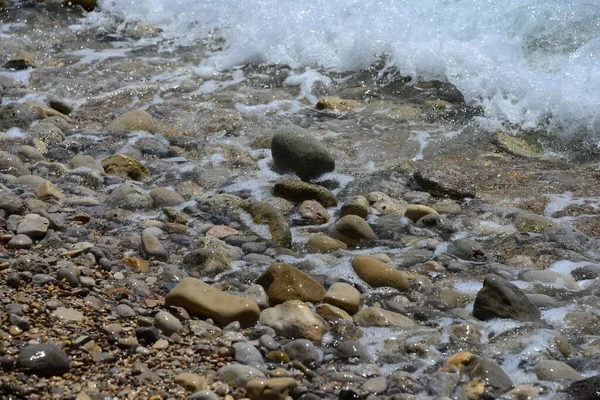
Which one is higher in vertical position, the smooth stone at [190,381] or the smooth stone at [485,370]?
the smooth stone at [485,370]

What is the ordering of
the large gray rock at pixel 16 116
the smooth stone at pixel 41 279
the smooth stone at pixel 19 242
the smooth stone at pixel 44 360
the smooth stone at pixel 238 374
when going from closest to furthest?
the smooth stone at pixel 44 360, the smooth stone at pixel 238 374, the smooth stone at pixel 41 279, the smooth stone at pixel 19 242, the large gray rock at pixel 16 116

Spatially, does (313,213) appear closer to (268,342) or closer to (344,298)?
(344,298)

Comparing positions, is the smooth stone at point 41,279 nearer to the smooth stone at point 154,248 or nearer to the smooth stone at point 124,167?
the smooth stone at point 154,248

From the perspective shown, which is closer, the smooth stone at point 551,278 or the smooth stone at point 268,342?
the smooth stone at point 268,342

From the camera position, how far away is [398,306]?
133 inches

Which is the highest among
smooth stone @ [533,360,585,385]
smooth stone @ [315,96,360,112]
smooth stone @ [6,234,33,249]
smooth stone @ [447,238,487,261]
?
smooth stone @ [533,360,585,385]

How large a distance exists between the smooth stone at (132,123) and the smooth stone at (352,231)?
2.09 meters

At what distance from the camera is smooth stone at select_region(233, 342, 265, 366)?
2.79 metres

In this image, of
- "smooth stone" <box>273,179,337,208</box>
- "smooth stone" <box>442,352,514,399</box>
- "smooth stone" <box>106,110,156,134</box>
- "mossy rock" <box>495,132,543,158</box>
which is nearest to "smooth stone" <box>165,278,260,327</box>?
"smooth stone" <box>442,352,514,399</box>

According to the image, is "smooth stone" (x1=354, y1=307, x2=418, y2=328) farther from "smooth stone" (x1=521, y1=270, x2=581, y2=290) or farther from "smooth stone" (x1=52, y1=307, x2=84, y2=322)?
"smooth stone" (x1=52, y1=307, x2=84, y2=322)

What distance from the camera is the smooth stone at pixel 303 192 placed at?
453cm

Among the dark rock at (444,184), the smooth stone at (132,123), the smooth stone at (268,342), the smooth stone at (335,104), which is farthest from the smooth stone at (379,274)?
the smooth stone at (335,104)

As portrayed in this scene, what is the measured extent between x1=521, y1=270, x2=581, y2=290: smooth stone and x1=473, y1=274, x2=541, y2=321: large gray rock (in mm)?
377

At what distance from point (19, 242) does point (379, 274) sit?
1.71 meters
